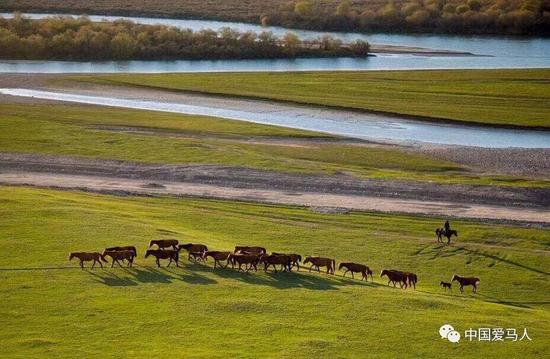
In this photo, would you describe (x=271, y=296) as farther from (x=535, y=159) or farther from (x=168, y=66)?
(x=168, y=66)

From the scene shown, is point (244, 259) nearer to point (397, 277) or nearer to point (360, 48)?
point (397, 277)

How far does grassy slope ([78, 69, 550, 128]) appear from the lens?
73000 millimetres

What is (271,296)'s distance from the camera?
97.4ft

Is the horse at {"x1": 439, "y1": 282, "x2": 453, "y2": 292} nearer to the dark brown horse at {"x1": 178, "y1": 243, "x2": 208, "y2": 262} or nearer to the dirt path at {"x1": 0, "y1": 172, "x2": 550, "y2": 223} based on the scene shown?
the dark brown horse at {"x1": 178, "y1": 243, "x2": 208, "y2": 262}

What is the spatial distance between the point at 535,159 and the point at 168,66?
158ft

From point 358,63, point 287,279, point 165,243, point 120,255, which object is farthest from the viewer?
point 358,63

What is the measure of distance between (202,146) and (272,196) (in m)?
12.3

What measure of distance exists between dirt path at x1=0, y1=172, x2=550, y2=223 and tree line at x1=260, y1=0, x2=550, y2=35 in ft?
247

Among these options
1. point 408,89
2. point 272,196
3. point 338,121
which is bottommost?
point 272,196

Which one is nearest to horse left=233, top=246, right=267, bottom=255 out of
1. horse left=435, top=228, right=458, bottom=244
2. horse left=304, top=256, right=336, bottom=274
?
horse left=304, top=256, right=336, bottom=274

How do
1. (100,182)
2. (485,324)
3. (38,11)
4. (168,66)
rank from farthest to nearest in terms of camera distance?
(38,11), (168,66), (100,182), (485,324)

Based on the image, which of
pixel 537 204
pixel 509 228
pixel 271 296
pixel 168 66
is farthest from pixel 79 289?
pixel 168 66

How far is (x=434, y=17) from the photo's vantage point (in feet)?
396

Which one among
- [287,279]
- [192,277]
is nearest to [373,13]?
[287,279]
